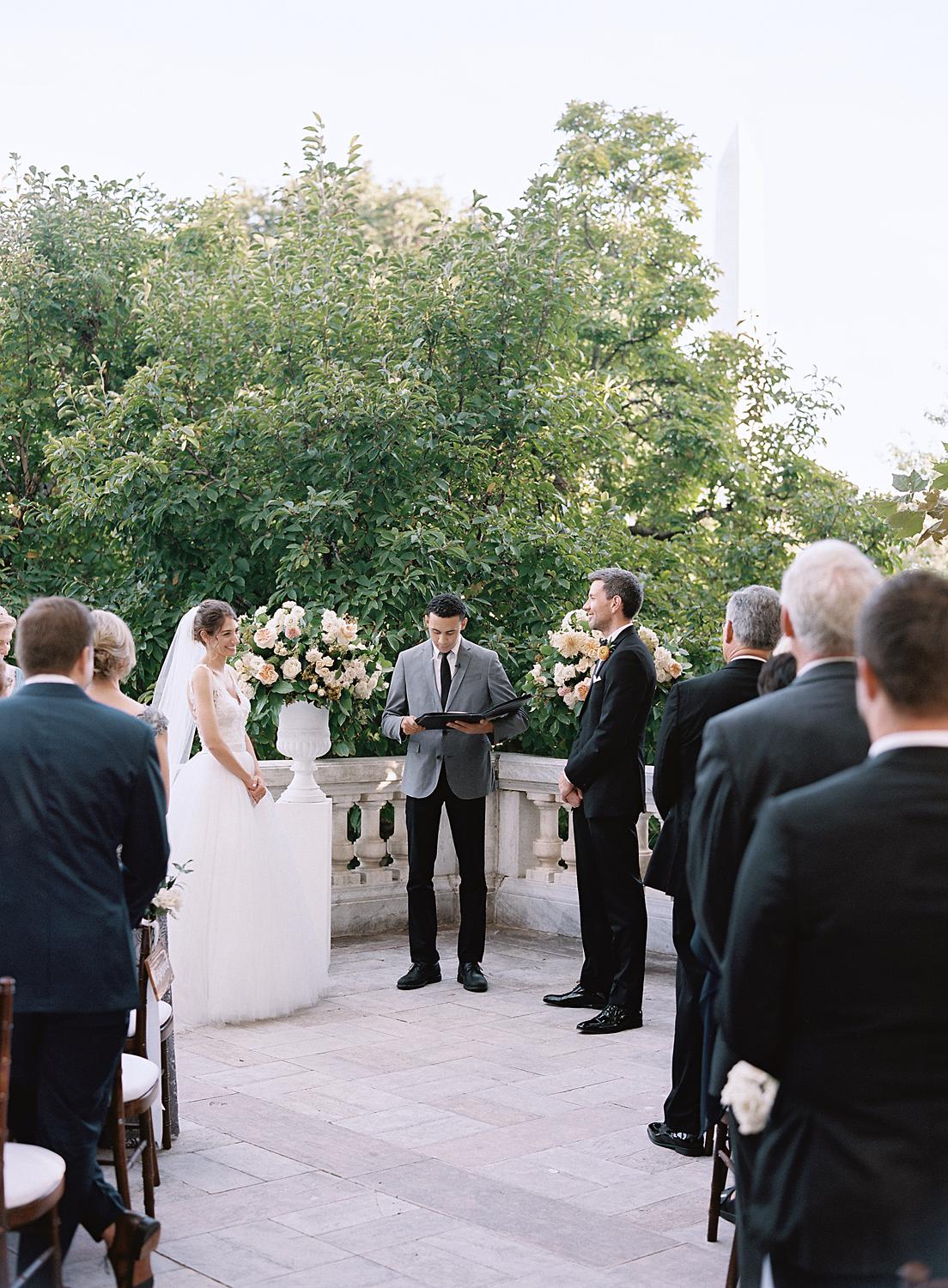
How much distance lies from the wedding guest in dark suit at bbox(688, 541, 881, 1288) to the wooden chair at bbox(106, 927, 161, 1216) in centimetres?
195

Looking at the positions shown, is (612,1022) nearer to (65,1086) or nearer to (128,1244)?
(128,1244)

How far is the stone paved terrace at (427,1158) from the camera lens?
433cm

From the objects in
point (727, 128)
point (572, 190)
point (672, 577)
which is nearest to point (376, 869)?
point (672, 577)

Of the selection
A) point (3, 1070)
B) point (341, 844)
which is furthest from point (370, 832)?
point (3, 1070)

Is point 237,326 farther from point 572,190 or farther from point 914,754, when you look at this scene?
point 914,754

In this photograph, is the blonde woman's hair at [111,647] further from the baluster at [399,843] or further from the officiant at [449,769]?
the baluster at [399,843]

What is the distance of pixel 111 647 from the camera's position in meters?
5.13

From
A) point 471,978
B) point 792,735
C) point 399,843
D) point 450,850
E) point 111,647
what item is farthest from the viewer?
point 450,850

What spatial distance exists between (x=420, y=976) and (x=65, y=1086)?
4.49 m

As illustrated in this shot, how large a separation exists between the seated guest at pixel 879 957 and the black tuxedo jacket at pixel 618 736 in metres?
4.70

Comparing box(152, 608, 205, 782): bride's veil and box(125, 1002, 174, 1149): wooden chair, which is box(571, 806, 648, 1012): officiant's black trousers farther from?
box(125, 1002, 174, 1149): wooden chair

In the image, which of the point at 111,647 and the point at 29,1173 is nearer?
the point at 29,1173

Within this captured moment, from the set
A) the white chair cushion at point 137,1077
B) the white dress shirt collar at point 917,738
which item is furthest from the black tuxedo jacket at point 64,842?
the white dress shirt collar at point 917,738

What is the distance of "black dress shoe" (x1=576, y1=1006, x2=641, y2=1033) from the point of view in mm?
7129
